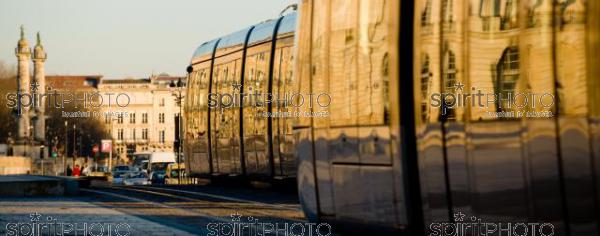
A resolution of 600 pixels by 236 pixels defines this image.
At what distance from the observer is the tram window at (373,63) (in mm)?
12852

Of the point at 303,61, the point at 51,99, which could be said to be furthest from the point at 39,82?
the point at 303,61

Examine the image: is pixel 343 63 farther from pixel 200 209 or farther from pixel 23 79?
pixel 23 79

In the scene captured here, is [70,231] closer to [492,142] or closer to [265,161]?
[492,142]

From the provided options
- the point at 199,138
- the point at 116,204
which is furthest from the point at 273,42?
the point at 199,138

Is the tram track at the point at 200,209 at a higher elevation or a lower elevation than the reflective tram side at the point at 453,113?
lower

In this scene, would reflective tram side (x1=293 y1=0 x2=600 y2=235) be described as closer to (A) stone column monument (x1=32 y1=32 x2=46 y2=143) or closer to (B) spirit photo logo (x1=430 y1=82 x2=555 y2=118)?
(B) spirit photo logo (x1=430 y1=82 x2=555 y2=118)

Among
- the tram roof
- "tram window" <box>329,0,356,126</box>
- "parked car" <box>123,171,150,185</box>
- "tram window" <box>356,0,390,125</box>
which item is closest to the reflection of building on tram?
"tram window" <box>356,0,390,125</box>

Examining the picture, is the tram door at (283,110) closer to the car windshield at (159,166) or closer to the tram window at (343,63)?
the tram window at (343,63)

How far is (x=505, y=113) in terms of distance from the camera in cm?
1058

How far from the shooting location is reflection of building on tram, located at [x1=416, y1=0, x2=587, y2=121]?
974 cm

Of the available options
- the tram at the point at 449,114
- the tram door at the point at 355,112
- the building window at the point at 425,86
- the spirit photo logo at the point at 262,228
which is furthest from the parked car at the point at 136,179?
the building window at the point at 425,86

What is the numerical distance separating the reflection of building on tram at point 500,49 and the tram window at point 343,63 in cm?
171

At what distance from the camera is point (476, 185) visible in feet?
36.3

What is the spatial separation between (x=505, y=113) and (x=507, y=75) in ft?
0.90
